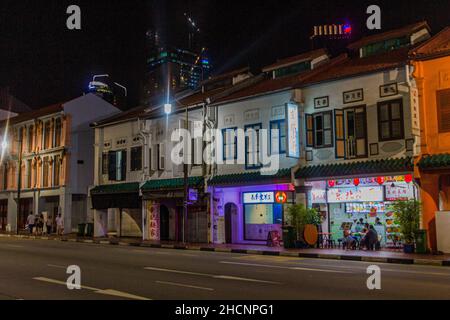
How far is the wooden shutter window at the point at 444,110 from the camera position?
2108 cm

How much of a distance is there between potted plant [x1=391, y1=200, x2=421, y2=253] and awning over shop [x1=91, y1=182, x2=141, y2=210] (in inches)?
694

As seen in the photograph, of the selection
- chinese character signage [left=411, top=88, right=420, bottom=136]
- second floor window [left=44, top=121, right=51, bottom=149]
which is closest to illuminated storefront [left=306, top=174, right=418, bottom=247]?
chinese character signage [left=411, top=88, right=420, bottom=136]

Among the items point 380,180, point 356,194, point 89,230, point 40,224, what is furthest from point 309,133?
point 40,224

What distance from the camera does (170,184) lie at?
30734mm

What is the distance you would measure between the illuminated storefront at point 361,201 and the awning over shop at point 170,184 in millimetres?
6940

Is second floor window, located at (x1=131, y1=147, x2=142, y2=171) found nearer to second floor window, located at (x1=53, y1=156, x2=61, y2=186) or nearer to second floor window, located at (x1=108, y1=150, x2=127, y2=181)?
second floor window, located at (x1=108, y1=150, x2=127, y2=181)

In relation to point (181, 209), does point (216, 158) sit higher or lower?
higher

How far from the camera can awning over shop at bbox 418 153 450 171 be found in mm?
20125

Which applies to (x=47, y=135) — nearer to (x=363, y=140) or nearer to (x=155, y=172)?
(x=155, y=172)

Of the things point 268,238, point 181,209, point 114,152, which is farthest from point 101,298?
point 114,152
